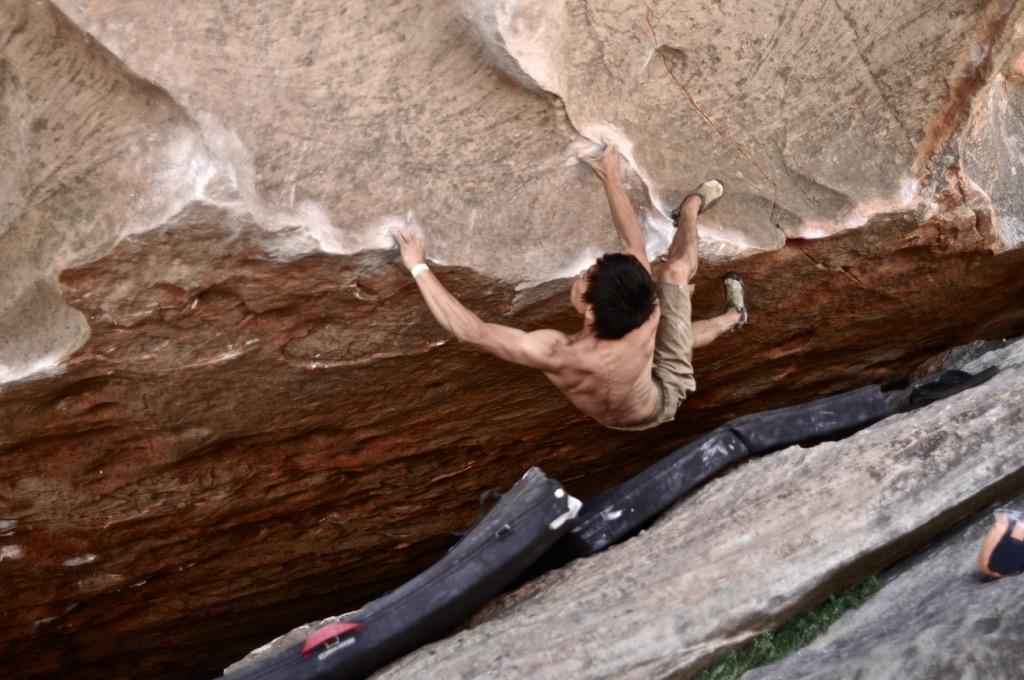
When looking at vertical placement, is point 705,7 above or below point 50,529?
above

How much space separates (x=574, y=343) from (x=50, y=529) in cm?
225

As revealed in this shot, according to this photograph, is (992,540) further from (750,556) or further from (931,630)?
(750,556)

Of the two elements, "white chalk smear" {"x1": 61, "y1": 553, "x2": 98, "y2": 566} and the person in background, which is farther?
"white chalk smear" {"x1": 61, "y1": 553, "x2": 98, "y2": 566}

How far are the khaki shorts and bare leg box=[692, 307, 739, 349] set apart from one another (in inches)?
2.4

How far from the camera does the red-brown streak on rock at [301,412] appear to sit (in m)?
3.44

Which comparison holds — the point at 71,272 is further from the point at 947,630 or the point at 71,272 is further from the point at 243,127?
the point at 947,630

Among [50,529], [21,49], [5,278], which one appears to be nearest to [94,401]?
[5,278]

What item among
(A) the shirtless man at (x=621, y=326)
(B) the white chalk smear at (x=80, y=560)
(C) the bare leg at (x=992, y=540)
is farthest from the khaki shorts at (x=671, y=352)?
(B) the white chalk smear at (x=80, y=560)

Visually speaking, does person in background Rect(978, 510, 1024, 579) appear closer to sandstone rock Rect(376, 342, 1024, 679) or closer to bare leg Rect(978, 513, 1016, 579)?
bare leg Rect(978, 513, 1016, 579)

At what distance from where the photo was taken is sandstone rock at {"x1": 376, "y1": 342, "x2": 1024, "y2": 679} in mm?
3055

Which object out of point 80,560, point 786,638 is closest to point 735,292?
point 786,638

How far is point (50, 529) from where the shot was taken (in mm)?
4211

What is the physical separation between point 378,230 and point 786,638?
174 cm

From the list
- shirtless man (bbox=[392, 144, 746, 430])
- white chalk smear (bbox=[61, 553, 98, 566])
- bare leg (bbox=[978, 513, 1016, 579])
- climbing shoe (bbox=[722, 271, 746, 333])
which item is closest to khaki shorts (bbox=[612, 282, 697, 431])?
shirtless man (bbox=[392, 144, 746, 430])
